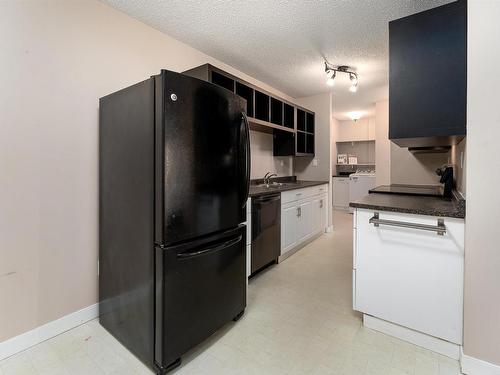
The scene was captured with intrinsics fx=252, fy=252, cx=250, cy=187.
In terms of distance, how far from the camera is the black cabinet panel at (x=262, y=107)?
10.6 feet

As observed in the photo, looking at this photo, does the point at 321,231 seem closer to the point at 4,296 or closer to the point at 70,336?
the point at 70,336

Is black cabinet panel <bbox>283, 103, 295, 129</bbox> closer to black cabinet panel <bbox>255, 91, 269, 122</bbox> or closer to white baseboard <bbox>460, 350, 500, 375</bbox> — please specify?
black cabinet panel <bbox>255, 91, 269, 122</bbox>

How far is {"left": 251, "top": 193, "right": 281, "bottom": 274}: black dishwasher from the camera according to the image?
8.37ft

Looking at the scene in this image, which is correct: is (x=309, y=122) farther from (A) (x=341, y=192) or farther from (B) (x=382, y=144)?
(A) (x=341, y=192)

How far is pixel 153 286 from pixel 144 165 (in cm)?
66

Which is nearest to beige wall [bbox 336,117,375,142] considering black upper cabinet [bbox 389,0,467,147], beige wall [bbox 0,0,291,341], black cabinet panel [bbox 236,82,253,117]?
black cabinet panel [bbox 236,82,253,117]

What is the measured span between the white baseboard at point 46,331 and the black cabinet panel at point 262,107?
262 centimetres

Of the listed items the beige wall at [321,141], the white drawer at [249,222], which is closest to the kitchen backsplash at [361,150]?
the beige wall at [321,141]

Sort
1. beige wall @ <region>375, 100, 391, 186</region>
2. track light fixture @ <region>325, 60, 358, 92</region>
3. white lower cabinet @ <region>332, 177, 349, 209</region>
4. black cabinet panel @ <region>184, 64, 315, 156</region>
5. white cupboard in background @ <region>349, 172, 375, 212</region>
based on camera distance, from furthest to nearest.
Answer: white lower cabinet @ <region>332, 177, 349, 209</region>, white cupboard in background @ <region>349, 172, 375, 212</region>, beige wall @ <region>375, 100, 391, 186</region>, track light fixture @ <region>325, 60, 358, 92</region>, black cabinet panel @ <region>184, 64, 315, 156</region>

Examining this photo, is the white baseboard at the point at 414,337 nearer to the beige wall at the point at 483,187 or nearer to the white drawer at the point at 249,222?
the beige wall at the point at 483,187

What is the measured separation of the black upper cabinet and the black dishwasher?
1328mm

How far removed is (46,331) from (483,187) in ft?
8.97

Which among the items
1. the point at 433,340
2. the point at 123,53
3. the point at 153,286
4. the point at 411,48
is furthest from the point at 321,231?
the point at 123,53

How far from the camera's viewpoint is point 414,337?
1600 millimetres
